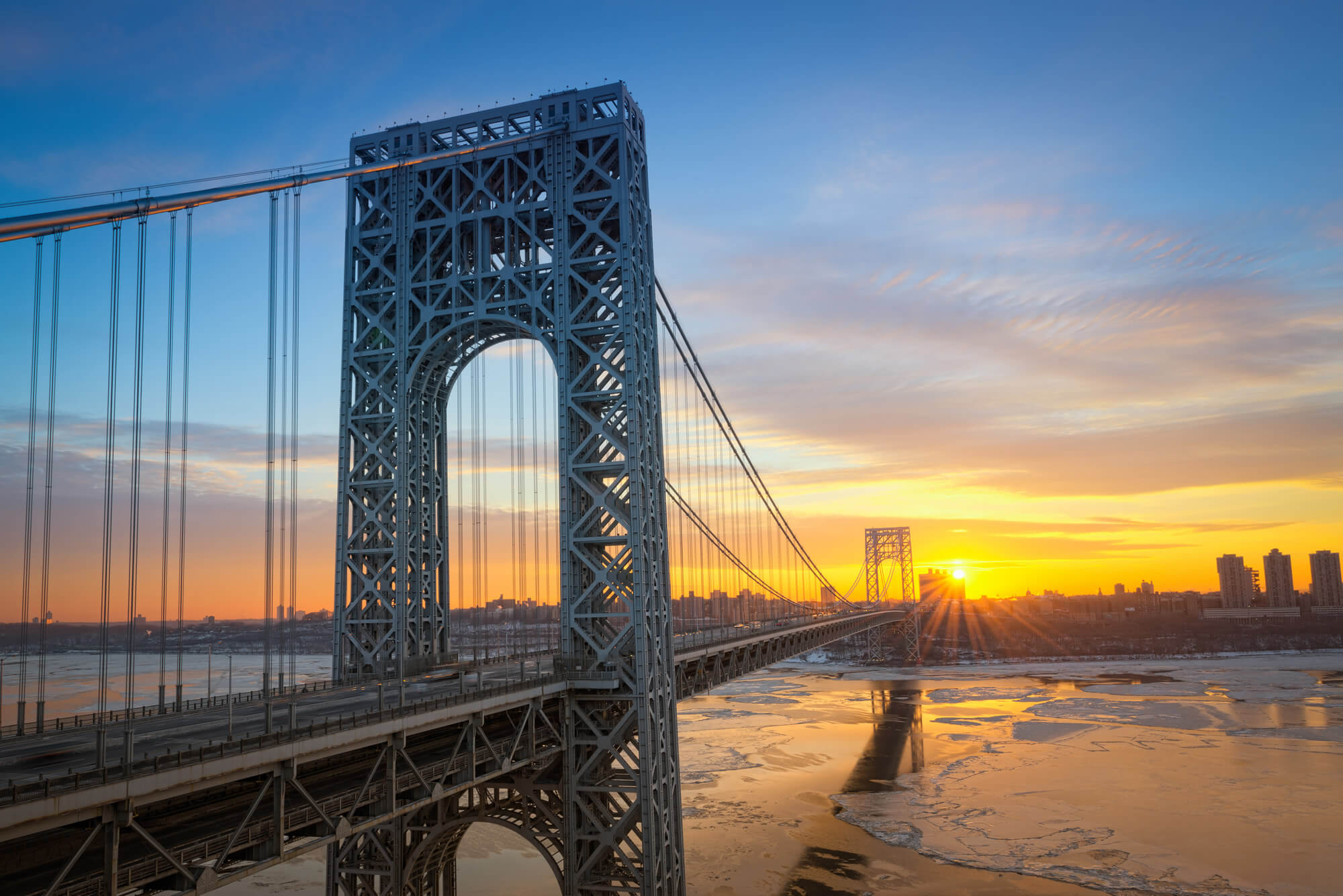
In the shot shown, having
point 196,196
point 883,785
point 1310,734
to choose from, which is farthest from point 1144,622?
point 196,196

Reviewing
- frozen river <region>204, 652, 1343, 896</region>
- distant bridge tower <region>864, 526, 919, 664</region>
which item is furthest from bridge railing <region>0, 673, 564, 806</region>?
distant bridge tower <region>864, 526, 919, 664</region>

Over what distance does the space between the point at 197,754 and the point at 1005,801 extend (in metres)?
46.0

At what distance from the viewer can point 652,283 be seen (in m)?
28.1

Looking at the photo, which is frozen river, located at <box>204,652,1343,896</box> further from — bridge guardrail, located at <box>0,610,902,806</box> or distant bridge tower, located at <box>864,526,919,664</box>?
distant bridge tower, located at <box>864,526,919,664</box>

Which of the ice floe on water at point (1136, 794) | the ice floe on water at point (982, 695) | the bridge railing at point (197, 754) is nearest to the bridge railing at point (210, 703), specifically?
the bridge railing at point (197, 754)

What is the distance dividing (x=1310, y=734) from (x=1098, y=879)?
43.0 meters

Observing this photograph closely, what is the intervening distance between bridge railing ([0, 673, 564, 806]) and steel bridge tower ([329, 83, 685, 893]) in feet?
21.8

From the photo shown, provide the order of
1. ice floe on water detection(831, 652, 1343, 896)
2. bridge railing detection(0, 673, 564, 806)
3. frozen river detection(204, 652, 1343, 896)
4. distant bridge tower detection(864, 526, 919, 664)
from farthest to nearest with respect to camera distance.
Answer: distant bridge tower detection(864, 526, 919, 664)
ice floe on water detection(831, 652, 1343, 896)
frozen river detection(204, 652, 1343, 896)
bridge railing detection(0, 673, 564, 806)

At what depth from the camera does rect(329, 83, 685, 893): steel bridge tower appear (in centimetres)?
2517

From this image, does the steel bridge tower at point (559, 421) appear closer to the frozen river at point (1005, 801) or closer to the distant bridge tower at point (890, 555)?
the frozen river at point (1005, 801)

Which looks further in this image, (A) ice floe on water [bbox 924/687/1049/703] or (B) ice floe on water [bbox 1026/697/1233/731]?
(A) ice floe on water [bbox 924/687/1049/703]

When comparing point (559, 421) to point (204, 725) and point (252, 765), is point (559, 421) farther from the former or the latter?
point (252, 765)

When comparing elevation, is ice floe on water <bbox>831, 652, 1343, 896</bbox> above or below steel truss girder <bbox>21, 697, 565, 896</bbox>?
below

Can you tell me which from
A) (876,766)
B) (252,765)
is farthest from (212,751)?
(876,766)
